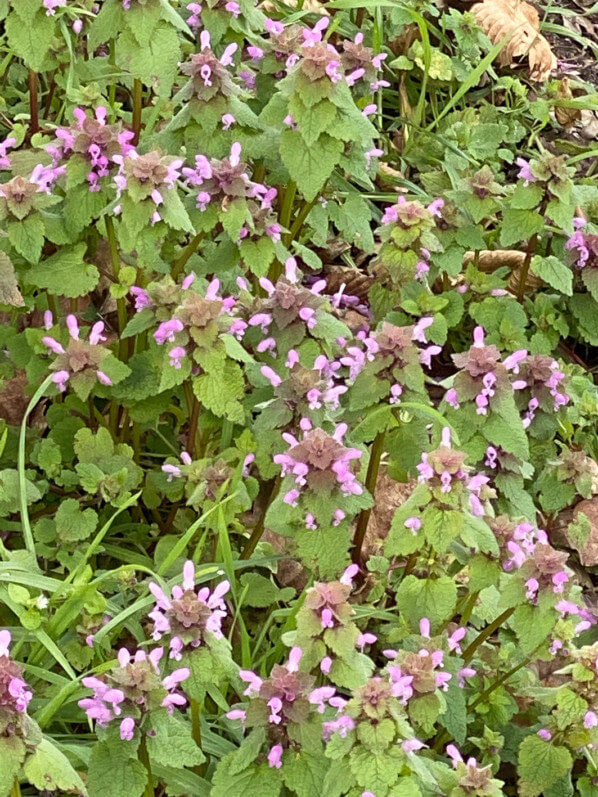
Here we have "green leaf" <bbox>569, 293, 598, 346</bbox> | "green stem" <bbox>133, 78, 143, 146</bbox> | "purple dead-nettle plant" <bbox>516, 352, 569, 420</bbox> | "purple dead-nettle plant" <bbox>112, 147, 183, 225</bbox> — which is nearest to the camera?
"purple dead-nettle plant" <bbox>112, 147, 183, 225</bbox>

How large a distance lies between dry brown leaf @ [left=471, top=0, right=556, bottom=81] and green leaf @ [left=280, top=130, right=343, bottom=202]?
2274mm

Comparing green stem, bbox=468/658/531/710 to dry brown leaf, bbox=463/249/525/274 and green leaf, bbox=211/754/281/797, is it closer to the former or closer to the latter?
green leaf, bbox=211/754/281/797

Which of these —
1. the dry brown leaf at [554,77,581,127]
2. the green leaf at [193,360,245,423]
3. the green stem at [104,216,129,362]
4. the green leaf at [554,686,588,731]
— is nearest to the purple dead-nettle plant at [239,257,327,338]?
the green leaf at [193,360,245,423]

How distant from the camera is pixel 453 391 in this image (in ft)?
7.38

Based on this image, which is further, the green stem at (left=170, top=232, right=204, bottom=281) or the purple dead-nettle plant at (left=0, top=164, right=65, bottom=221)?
the green stem at (left=170, top=232, right=204, bottom=281)

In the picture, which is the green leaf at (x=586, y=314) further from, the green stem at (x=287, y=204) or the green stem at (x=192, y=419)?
the green stem at (x=192, y=419)

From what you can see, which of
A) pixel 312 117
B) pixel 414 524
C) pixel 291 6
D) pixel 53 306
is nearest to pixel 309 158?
pixel 312 117

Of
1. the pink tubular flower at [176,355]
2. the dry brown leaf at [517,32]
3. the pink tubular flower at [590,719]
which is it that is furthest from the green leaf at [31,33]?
the dry brown leaf at [517,32]

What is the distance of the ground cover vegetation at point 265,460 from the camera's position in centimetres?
172

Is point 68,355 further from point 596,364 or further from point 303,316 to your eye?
point 596,364

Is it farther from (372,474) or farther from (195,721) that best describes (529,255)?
(195,721)

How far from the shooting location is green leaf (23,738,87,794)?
1.53 metres

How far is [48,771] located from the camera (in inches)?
61.2

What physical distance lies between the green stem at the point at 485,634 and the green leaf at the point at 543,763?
0.72 feet
